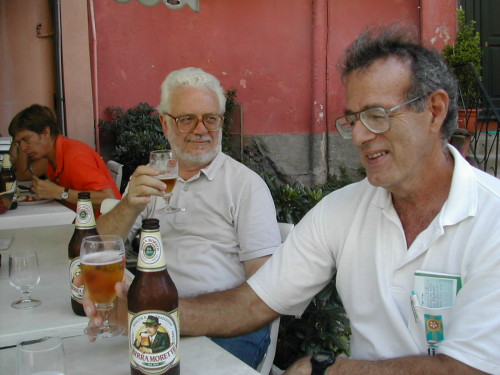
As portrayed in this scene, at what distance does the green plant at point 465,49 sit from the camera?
7.92 meters

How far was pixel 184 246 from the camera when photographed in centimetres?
263

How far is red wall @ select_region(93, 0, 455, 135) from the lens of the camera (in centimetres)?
691

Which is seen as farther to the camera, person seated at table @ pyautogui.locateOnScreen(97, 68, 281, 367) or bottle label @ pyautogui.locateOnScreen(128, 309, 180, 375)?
person seated at table @ pyautogui.locateOnScreen(97, 68, 281, 367)

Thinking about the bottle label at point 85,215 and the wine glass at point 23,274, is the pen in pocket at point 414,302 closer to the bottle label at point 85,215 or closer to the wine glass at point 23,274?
the bottle label at point 85,215

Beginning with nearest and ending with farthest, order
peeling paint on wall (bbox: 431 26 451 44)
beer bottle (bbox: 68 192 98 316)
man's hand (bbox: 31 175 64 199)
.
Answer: beer bottle (bbox: 68 192 98 316), man's hand (bbox: 31 175 64 199), peeling paint on wall (bbox: 431 26 451 44)

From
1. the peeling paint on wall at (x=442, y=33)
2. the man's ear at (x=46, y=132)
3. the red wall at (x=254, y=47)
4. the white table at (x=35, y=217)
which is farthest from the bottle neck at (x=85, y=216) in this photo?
the peeling paint on wall at (x=442, y=33)

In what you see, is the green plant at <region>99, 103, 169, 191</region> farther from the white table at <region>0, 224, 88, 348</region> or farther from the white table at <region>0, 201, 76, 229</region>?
the white table at <region>0, 224, 88, 348</region>

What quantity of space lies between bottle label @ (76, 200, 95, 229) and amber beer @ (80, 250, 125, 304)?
347 millimetres

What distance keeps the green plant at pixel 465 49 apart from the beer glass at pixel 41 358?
754cm

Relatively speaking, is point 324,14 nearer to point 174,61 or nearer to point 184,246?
Answer: point 174,61

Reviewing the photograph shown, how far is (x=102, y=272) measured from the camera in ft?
5.32

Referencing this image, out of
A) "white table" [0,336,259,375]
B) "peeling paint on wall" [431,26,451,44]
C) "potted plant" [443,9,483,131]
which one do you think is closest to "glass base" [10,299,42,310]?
"white table" [0,336,259,375]

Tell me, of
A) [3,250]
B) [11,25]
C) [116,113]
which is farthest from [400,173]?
[11,25]

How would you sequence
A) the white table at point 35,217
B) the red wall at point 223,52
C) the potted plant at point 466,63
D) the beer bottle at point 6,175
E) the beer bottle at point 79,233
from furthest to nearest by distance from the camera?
the potted plant at point 466,63 → the red wall at point 223,52 → the beer bottle at point 6,175 → the white table at point 35,217 → the beer bottle at point 79,233
